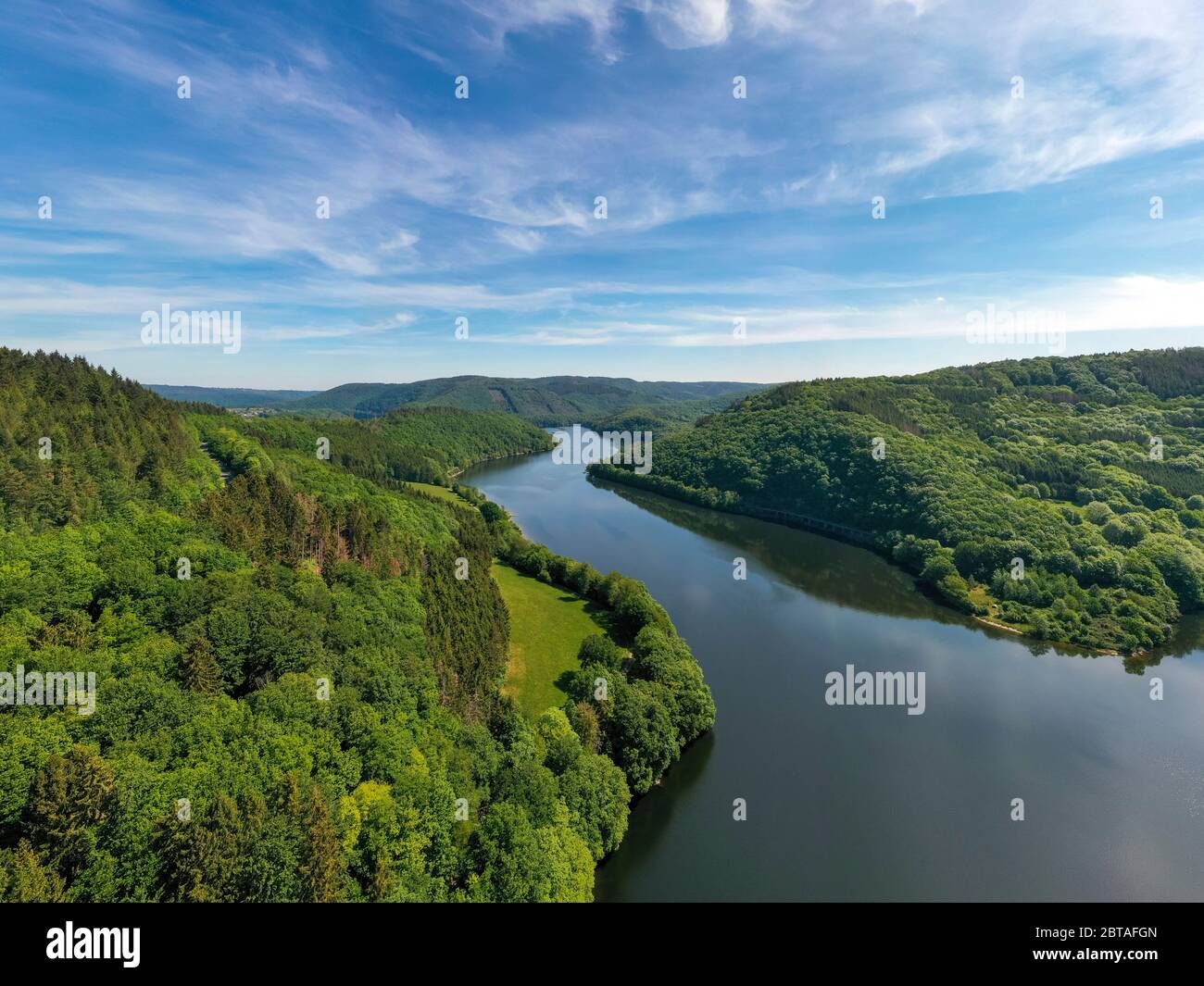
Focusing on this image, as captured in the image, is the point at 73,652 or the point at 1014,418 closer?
the point at 73,652

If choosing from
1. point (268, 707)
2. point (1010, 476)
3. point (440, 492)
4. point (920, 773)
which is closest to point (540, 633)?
point (268, 707)

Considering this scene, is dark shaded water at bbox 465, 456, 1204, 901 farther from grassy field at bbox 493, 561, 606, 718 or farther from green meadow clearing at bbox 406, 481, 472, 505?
green meadow clearing at bbox 406, 481, 472, 505

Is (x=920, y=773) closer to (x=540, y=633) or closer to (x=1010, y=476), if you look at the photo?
(x=540, y=633)

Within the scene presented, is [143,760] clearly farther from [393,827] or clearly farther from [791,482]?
[791,482]

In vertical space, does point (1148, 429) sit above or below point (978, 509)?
above

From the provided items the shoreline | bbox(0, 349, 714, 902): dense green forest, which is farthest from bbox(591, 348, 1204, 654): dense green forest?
bbox(0, 349, 714, 902): dense green forest

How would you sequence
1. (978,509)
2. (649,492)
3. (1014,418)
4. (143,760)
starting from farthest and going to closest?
(649,492) < (1014,418) < (978,509) < (143,760)
